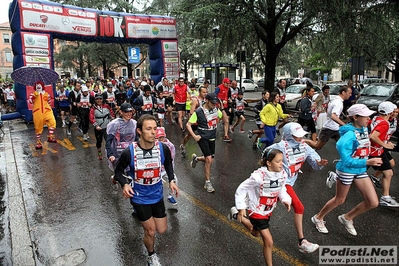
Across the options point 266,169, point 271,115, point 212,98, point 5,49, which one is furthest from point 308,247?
point 5,49

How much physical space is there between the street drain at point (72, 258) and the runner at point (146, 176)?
0.94m

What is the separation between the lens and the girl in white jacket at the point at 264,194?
3.27m

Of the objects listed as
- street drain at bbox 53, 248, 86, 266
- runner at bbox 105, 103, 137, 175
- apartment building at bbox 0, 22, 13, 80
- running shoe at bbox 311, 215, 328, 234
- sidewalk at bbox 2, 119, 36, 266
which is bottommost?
street drain at bbox 53, 248, 86, 266

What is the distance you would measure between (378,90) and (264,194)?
13.3 meters

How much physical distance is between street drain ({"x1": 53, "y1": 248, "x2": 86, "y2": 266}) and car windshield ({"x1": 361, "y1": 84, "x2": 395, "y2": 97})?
13783 mm

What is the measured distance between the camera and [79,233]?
4.54 metres

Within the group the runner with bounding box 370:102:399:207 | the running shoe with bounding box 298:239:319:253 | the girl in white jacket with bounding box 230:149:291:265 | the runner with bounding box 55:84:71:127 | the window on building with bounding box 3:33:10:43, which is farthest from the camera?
the window on building with bounding box 3:33:10:43

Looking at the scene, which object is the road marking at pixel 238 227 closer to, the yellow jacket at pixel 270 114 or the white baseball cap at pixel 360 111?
the white baseball cap at pixel 360 111

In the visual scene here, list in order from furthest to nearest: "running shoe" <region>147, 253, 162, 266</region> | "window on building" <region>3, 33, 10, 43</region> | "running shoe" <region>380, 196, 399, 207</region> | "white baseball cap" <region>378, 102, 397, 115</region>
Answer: "window on building" <region>3, 33, 10, 43</region>, "running shoe" <region>380, 196, 399, 207</region>, "white baseball cap" <region>378, 102, 397, 115</region>, "running shoe" <region>147, 253, 162, 266</region>

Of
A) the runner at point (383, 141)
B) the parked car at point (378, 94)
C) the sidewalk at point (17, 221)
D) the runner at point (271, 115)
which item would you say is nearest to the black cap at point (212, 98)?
the runner at point (271, 115)

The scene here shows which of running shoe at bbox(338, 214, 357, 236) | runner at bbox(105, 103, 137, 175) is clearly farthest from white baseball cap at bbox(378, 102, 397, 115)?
runner at bbox(105, 103, 137, 175)

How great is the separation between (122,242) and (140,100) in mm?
6348

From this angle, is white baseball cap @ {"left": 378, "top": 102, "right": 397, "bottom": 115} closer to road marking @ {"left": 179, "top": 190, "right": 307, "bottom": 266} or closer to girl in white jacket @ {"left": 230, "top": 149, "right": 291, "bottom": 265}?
girl in white jacket @ {"left": 230, "top": 149, "right": 291, "bottom": 265}

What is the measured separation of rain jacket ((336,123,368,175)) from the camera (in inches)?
155
